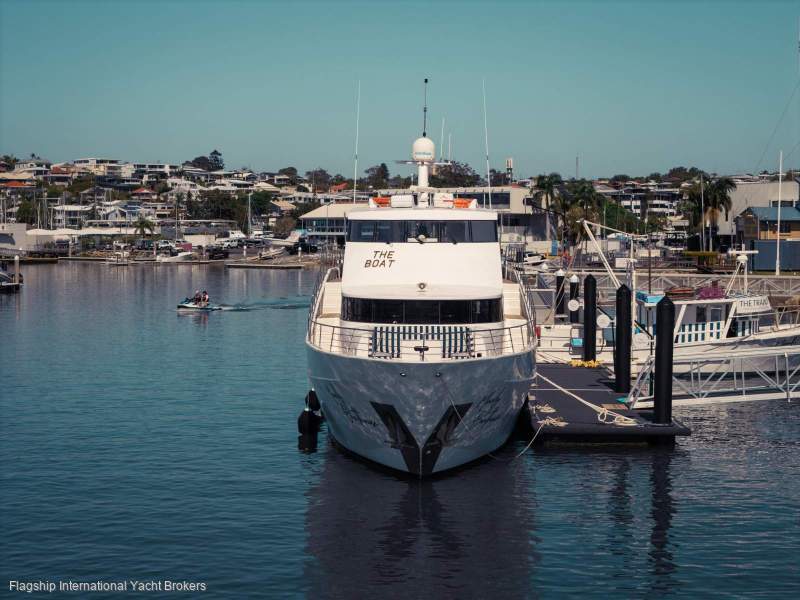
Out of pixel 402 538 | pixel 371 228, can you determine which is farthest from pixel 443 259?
pixel 402 538

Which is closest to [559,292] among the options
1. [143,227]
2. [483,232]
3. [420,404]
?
[483,232]

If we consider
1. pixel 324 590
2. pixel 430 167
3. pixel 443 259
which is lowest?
pixel 324 590

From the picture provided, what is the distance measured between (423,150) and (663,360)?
480 inches

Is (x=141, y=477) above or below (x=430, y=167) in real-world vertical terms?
below

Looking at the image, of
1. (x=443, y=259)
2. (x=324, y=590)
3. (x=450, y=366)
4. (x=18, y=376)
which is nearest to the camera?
(x=324, y=590)

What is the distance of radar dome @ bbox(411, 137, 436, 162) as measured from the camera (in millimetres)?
37750

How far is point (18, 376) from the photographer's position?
5050 cm

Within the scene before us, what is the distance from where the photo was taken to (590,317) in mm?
44625

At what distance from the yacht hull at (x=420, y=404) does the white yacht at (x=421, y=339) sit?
0.04 m

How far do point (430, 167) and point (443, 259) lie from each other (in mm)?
7619

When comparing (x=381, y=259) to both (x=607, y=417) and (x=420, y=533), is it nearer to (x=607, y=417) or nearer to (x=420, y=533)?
(x=607, y=417)

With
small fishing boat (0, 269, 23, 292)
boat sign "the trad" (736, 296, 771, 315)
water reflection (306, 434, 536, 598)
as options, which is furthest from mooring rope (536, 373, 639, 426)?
small fishing boat (0, 269, 23, 292)

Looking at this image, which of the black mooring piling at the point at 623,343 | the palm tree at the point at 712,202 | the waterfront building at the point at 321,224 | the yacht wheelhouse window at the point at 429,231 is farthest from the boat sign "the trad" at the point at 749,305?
the waterfront building at the point at 321,224

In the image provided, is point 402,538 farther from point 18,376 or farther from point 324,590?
point 18,376
